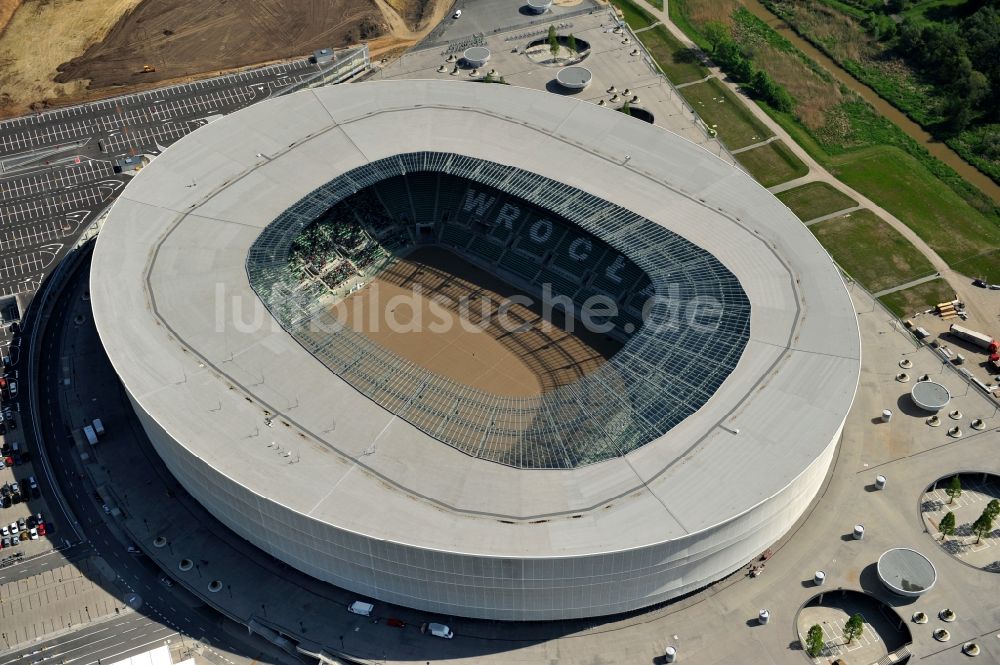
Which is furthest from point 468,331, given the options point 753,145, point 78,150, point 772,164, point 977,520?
point 78,150

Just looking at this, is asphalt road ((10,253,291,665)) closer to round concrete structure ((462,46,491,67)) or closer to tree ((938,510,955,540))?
tree ((938,510,955,540))

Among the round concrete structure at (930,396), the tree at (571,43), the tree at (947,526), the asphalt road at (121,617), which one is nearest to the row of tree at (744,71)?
the tree at (571,43)

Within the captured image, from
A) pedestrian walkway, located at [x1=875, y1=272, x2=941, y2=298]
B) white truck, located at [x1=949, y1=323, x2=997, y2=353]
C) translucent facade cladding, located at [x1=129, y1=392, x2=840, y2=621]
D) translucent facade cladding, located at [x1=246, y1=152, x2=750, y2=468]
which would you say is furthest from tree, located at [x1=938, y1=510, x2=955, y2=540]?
pedestrian walkway, located at [x1=875, y1=272, x2=941, y2=298]

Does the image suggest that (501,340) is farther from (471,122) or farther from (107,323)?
(107,323)

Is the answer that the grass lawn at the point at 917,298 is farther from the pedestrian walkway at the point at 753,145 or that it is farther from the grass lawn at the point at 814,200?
the pedestrian walkway at the point at 753,145

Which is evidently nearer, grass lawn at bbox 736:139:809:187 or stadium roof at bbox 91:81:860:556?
stadium roof at bbox 91:81:860:556

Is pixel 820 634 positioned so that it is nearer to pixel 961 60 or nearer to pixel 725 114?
pixel 725 114

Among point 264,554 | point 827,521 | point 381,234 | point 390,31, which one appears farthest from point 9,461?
point 390,31
